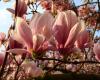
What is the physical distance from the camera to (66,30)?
3.09 feet

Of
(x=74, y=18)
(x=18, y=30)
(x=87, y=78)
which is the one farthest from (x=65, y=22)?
(x=87, y=78)

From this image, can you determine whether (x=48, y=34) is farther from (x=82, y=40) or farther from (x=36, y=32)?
(x=82, y=40)

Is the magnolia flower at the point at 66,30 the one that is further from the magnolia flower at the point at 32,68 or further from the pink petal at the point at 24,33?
the magnolia flower at the point at 32,68

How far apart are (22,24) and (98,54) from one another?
0.26m

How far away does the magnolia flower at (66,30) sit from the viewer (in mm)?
931

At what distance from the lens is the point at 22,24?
3.09 feet

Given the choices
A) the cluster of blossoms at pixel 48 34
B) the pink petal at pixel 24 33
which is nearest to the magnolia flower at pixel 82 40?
the cluster of blossoms at pixel 48 34

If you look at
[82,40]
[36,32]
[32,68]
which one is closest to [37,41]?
[36,32]

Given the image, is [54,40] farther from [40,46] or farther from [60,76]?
[60,76]

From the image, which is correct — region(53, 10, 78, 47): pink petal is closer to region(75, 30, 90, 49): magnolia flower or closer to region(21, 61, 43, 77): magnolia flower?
region(75, 30, 90, 49): magnolia flower

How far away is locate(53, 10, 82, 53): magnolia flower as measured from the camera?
3.05ft

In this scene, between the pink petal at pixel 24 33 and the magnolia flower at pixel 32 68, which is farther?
the magnolia flower at pixel 32 68

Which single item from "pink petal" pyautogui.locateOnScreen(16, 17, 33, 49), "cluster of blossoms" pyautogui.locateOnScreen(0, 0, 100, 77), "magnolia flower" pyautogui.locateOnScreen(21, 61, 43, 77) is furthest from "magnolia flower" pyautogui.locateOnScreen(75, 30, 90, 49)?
"magnolia flower" pyautogui.locateOnScreen(21, 61, 43, 77)

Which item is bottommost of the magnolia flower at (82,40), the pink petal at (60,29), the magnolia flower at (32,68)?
the magnolia flower at (32,68)
